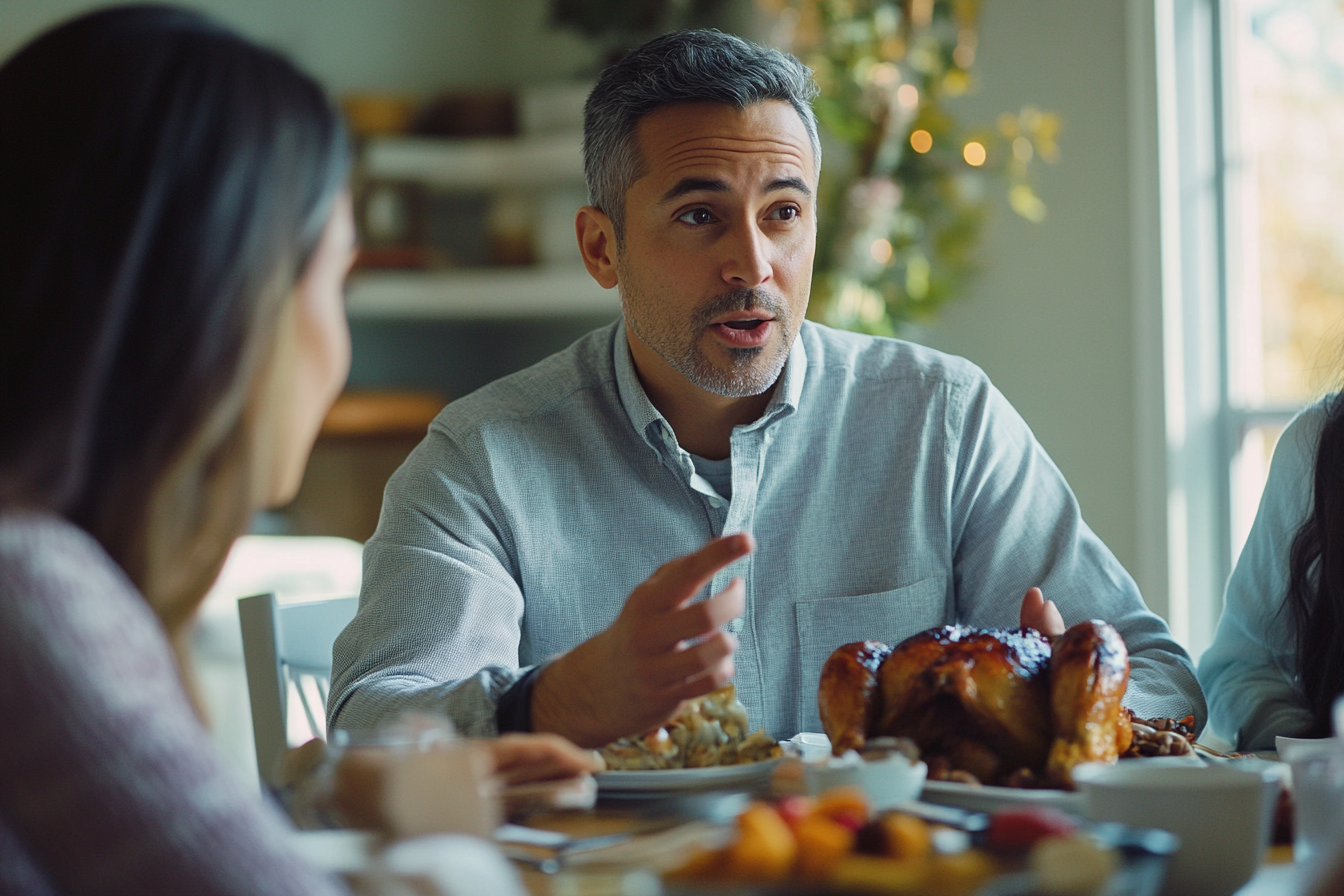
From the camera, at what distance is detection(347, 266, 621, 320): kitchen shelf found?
462 cm

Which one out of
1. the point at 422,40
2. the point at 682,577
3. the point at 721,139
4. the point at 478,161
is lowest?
the point at 682,577

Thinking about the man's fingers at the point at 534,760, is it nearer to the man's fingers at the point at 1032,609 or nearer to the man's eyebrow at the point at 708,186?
the man's fingers at the point at 1032,609

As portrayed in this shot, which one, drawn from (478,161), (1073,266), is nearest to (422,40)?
(478,161)

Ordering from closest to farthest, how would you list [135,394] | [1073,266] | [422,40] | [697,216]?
[135,394], [697,216], [1073,266], [422,40]

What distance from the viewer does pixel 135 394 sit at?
721mm

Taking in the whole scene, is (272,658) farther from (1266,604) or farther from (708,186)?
(1266,604)

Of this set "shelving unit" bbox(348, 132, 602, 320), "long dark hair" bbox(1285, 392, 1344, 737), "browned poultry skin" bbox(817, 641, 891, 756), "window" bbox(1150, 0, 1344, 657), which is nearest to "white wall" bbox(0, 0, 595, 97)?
"shelving unit" bbox(348, 132, 602, 320)

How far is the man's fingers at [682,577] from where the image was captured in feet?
3.30

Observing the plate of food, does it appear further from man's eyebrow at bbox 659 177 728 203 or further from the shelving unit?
the shelving unit

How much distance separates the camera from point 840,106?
10.5ft

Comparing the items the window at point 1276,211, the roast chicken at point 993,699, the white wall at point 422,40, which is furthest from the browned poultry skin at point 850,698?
the white wall at point 422,40

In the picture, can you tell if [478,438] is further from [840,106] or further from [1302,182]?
[1302,182]

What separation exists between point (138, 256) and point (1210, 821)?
0.70 m

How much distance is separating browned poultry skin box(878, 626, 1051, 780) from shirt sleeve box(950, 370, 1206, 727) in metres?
0.40
